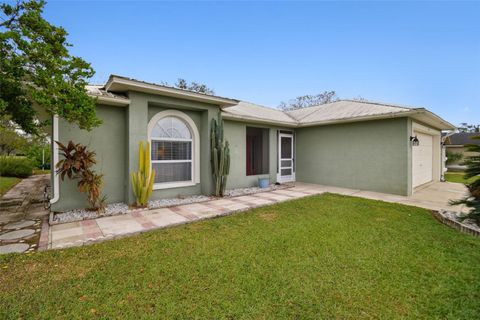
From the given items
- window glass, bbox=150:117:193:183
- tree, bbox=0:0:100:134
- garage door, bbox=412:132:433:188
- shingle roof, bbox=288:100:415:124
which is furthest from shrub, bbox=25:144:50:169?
garage door, bbox=412:132:433:188

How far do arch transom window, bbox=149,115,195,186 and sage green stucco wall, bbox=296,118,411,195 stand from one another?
700 centimetres

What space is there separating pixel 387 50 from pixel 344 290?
582 inches

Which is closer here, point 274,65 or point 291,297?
point 291,297

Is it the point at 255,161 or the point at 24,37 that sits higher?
the point at 24,37

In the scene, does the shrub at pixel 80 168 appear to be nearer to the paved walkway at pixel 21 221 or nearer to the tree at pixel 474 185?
the paved walkway at pixel 21 221

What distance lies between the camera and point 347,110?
37.0 ft

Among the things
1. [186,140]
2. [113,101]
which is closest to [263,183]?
[186,140]

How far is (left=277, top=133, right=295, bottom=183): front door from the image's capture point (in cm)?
1203

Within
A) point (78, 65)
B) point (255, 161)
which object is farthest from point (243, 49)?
point (78, 65)

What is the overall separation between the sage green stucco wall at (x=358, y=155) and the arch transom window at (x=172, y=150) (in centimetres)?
700

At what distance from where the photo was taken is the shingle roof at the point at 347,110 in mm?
9423

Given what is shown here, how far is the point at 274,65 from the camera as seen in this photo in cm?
1596

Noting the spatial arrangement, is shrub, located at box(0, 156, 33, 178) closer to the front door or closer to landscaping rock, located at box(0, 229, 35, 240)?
landscaping rock, located at box(0, 229, 35, 240)

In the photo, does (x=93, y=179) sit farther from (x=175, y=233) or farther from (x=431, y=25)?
(x=431, y=25)
